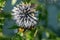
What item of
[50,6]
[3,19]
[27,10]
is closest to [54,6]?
[50,6]

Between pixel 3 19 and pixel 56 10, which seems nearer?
pixel 56 10

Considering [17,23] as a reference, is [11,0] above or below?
above

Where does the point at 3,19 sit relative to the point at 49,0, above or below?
below

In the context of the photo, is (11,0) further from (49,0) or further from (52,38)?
(52,38)

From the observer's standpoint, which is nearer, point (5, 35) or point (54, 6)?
point (54, 6)

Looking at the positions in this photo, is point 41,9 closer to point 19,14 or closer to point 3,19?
point 19,14

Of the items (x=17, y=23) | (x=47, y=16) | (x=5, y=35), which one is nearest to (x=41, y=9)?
(x=47, y=16)
